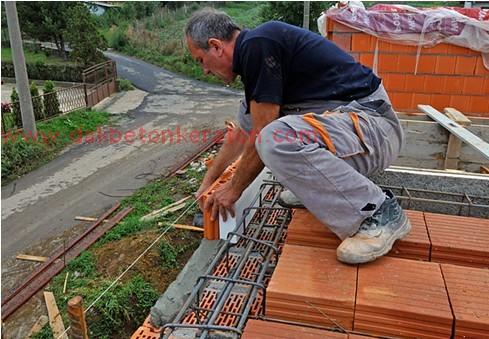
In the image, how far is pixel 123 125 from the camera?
1620 centimetres

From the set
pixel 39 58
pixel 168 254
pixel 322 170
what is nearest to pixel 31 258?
pixel 168 254

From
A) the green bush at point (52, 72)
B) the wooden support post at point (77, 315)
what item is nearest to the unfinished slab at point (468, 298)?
the wooden support post at point (77, 315)

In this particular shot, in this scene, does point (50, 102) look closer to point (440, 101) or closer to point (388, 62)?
point (388, 62)

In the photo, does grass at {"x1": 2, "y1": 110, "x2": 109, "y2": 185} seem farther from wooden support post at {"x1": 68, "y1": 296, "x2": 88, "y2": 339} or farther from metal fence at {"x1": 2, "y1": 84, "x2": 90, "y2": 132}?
wooden support post at {"x1": 68, "y1": 296, "x2": 88, "y2": 339}

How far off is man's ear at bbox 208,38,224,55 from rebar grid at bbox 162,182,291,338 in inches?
39.1

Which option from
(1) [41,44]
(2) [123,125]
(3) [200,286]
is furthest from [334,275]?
(1) [41,44]

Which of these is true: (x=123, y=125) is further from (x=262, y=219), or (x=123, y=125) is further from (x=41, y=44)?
(x=41, y=44)

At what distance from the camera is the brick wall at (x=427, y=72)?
572 centimetres

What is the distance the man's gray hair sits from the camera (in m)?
2.34

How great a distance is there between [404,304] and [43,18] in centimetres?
3052

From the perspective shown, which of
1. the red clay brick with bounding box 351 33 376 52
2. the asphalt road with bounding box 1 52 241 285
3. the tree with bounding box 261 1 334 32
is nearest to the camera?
the red clay brick with bounding box 351 33 376 52

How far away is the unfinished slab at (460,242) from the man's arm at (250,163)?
3.16 feet

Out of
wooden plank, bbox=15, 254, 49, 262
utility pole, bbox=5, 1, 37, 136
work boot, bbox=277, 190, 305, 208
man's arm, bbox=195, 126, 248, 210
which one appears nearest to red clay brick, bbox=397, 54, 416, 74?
man's arm, bbox=195, 126, 248, 210

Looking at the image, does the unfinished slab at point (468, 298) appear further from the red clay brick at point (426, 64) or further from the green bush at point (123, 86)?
the green bush at point (123, 86)
